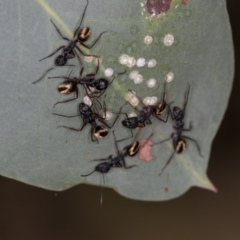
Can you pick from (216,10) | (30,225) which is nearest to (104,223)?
(30,225)

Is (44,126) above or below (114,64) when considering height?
below

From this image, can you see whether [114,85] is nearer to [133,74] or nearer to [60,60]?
[133,74]

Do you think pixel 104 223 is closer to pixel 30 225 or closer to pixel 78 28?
pixel 30 225

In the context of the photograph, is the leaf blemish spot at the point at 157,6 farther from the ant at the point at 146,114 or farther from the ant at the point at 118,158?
the ant at the point at 118,158

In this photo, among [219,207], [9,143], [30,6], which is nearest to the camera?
[30,6]

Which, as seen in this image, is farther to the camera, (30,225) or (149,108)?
(30,225)

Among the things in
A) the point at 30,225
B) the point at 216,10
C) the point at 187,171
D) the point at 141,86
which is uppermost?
the point at 216,10
